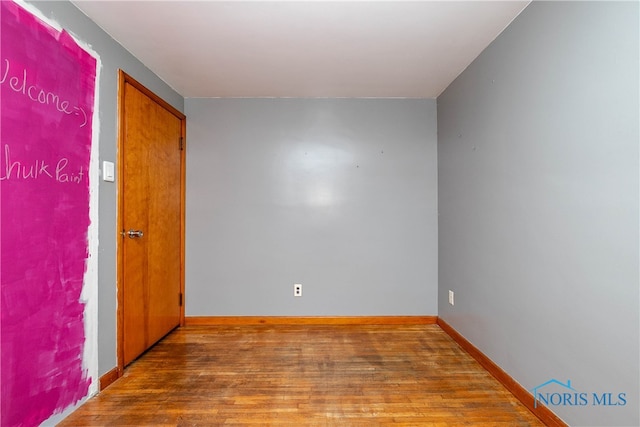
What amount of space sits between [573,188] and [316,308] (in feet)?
7.64

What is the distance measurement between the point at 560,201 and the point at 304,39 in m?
1.74

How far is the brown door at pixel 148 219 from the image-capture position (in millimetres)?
2215

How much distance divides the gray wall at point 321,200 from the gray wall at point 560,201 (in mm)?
758

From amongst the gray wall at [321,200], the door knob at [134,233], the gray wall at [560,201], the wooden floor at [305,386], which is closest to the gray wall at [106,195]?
the door knob at [134,233]

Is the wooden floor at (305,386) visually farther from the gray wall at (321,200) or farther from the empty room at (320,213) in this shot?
the gray wall at (321,200)

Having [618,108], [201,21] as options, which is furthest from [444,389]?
[201,21]

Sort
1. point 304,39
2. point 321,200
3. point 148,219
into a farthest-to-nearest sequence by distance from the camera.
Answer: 1. point 321,200
2. point 148,219
3. point 304,39

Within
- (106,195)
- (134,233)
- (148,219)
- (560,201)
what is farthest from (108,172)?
(560,201)

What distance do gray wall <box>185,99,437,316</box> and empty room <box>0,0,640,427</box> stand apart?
2 cm

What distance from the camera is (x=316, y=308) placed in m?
3.19

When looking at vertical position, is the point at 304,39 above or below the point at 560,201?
above

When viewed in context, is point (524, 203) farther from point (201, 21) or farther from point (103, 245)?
point (103, 245)

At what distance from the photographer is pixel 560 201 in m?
1.57

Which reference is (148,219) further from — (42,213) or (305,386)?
(305,386)
